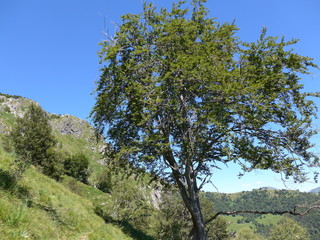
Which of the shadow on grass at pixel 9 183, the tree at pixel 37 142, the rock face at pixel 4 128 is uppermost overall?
the rock face at pixel 4 128

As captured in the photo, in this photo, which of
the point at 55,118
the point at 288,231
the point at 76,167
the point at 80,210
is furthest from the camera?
the point at 55,118

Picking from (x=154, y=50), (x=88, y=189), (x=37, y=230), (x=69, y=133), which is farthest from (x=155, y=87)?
(x=69, y=133)

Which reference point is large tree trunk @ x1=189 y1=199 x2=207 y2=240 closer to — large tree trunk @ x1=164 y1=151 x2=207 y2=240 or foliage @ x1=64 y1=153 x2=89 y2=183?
large tree trunk @ x1=164 y1=151 x2=207 y2=240

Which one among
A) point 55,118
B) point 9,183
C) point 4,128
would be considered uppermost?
point 55,118

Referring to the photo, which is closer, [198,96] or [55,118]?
[198,96]

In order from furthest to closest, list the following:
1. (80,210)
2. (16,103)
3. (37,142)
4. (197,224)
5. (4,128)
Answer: (16,103) → (4,128) → (37,142) → (197,224) → (80,210)

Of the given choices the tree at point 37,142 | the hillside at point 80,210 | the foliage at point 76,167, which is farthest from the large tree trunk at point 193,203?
the foliage at point 76,167

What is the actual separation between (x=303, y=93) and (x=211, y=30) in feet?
23.8

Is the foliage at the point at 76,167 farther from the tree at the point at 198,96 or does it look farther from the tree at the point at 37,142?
the tree at the point at 198,96

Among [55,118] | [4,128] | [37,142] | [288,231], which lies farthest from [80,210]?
[55,118]

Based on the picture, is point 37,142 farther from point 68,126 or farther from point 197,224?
point 68,126

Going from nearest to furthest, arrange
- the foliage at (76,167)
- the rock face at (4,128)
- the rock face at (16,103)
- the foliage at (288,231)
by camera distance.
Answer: the foliage at (76,167) < the rock face at (4,128) < the foliage at (288,231) < the rock face at (16,103)

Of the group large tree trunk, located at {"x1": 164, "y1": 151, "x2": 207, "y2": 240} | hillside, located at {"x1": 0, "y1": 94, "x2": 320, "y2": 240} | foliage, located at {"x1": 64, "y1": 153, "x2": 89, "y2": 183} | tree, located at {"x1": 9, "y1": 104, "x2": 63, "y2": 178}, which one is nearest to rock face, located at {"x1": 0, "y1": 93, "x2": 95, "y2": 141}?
foliage, located at {"x1": 64, "y1": 153, "x2": 89, "y2": 183}

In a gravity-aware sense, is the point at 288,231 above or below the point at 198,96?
below
